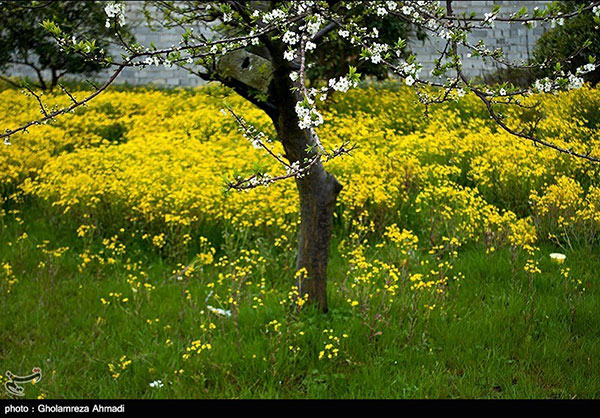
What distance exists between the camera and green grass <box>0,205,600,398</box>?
310cm

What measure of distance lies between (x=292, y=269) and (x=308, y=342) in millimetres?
1153

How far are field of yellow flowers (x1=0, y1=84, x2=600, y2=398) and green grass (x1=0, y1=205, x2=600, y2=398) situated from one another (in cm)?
1

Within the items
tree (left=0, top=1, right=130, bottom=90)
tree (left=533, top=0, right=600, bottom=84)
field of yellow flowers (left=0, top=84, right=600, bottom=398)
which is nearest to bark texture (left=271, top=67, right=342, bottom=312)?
field of yellow flowers (left=0, top=84, right=600, bottom=398)

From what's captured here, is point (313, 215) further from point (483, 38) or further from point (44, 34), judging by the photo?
point (483, 38)

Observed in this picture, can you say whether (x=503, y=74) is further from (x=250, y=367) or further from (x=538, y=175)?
(x=250, y=367)

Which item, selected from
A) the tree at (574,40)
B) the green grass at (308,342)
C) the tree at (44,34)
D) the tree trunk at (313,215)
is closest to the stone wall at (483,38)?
the tree at (44,34)

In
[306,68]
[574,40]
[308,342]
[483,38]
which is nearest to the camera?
[306,68]

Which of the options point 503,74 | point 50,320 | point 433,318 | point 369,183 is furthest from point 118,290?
point 503,74

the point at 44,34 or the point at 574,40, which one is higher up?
the point at 44,34

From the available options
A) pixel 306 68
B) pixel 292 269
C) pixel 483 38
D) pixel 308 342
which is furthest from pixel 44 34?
pixel 483 38

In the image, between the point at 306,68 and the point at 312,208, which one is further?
the point at 312,208

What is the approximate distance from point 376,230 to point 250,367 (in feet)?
8.23

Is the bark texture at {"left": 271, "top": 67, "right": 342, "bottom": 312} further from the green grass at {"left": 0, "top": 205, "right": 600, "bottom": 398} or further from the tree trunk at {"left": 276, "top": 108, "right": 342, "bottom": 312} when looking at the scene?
the green grass at {"left": 0, "top": 205, "right": 600, "bottom": 398}

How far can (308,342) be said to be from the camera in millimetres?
3467
